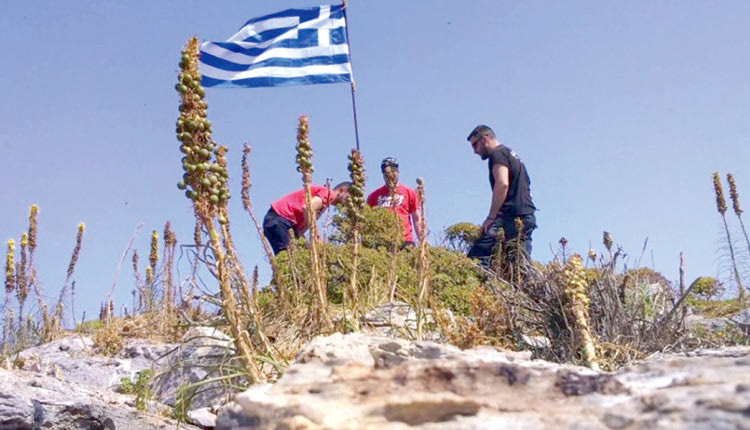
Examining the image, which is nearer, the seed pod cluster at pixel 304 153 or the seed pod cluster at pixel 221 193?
the seed pod cluster at pixel 221 193

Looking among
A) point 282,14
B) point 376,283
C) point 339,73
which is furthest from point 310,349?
point 282,14

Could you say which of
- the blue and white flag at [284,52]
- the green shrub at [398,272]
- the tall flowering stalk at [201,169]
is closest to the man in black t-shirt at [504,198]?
the green shrub at [398,272]

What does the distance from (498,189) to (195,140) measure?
545 cm

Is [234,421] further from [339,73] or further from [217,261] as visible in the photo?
[339,73]

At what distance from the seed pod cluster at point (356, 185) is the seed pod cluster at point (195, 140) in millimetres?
1119

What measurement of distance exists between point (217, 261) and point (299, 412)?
157cm

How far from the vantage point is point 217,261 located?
2984 millimetres

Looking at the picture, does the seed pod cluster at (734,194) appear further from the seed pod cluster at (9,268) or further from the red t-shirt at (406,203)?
the seed pod cluster at (9,268)

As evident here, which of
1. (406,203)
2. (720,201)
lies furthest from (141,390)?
(720,201)

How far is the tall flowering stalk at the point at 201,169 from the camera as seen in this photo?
2965 millimetres

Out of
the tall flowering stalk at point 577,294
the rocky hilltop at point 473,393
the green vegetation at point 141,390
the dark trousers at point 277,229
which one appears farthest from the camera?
the dark trousers at point 277,229

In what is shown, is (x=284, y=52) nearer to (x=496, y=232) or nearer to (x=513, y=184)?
(x=513, y=184)

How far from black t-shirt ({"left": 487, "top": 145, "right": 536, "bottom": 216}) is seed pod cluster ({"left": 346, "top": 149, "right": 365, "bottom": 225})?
4.21 m

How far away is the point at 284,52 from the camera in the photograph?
1056cm
